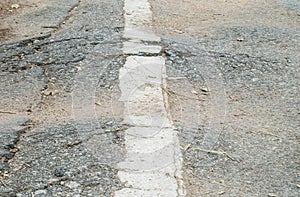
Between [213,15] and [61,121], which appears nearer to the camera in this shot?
[61,121]

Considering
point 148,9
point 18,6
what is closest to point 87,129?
point 148,9

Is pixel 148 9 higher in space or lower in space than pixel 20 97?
higher

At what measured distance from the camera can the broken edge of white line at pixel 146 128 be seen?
8.41ft

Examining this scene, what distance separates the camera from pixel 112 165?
2.68 m

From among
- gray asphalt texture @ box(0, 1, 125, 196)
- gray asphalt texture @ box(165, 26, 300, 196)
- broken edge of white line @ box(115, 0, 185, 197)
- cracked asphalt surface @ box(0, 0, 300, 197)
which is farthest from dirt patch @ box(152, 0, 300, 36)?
gray asphalt texture @ box(0, 1, 125, 196)

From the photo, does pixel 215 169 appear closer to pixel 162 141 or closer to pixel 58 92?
pixel 162 141

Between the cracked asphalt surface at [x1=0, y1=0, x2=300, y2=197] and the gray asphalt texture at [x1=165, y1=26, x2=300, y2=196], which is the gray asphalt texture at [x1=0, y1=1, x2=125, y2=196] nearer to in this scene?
the cracked asphalt surface at [x1=0, y1=0, x2=300, y2=197]

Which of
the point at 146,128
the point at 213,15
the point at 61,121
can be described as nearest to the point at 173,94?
the point at 146,128

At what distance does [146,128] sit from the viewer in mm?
2984

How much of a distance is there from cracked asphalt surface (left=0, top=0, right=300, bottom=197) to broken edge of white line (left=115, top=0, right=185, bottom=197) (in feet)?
0.19

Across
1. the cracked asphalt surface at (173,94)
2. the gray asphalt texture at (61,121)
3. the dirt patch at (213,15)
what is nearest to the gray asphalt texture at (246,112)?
the cracked asphalt surface at (173,94)

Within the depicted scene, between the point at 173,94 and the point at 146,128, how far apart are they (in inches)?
17.4

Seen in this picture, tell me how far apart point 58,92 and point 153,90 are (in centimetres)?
62

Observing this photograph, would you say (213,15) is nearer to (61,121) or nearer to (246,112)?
(246,112)
